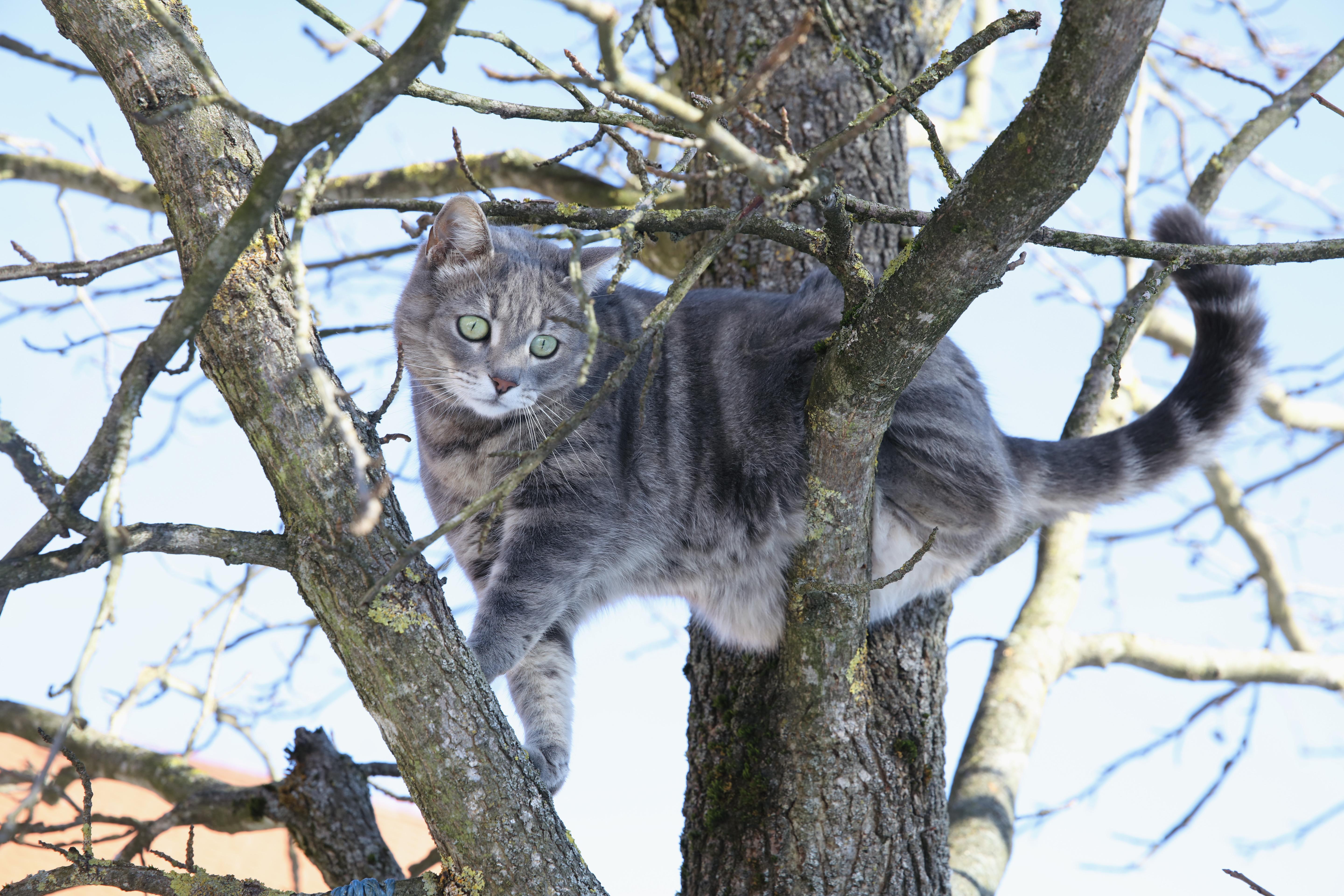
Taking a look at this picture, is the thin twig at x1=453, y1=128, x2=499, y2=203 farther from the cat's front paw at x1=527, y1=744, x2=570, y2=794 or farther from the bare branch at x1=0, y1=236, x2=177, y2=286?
the cat's front paw at x1=527, y1=744, x2=570, y2=794

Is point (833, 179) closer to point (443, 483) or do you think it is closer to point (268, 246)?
point (268, 246)

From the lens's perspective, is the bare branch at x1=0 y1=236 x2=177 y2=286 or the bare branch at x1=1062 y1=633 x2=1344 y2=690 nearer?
the bare branch at x1=0 y1=236 x2=177 y2=286

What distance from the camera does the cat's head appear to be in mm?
2346

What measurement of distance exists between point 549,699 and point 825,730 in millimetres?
744

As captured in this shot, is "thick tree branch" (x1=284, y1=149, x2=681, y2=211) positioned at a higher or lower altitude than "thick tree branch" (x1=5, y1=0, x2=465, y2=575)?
higher

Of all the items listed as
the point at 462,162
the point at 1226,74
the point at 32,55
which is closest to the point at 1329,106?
the point at 1226,74

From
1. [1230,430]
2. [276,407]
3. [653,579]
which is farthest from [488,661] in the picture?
[1230,430]

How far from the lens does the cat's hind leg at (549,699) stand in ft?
7.93

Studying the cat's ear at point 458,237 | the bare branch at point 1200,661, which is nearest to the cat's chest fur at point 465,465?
the cat's ear at point 458,237

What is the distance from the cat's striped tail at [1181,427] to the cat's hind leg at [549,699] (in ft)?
4.45

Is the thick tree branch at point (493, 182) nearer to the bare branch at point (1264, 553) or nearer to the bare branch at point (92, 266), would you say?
the bare branch at point (92, 266)

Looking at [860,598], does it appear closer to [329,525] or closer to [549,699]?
[549,699]

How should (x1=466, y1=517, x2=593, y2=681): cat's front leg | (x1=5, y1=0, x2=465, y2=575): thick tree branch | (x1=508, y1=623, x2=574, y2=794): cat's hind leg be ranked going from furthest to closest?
(x1=508, y1=623, x2=574, y2=794): cat's hind leg < (x1=466, y1=517, x2=593, y2=681): cat's front leg < (x1=5, y1=0, x2=465, y2=575): thick tree branch

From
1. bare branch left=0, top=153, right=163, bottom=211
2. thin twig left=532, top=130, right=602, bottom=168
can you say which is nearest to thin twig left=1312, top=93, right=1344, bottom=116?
thin twig left=532, top=130, right=602, bottom=168
